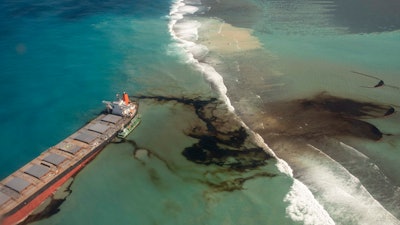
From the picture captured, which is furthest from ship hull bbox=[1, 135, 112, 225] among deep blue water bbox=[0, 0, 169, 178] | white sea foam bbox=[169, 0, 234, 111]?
white sea foam bbox=[169, 0, 234, 111]

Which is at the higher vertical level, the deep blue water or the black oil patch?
the deep blue water

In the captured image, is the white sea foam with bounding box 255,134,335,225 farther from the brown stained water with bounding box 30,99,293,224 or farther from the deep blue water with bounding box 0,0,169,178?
the deep blue water with bounding box 0,0,169,178

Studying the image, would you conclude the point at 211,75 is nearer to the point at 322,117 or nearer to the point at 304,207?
the point at 322,117

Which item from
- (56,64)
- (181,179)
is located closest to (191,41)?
(56,64)

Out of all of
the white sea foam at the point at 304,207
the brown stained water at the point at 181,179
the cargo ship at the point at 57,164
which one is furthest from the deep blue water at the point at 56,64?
the white sea foam at the point at 304,207

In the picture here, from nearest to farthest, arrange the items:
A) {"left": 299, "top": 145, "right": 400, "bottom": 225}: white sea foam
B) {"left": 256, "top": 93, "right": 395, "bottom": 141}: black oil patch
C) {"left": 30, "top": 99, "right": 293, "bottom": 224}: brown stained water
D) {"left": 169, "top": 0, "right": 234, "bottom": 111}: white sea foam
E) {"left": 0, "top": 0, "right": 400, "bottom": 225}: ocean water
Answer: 1. {"left": 299, "top": 145, "right": 400, "bottom": 225}: white sea foam
2. {"left": 30, "top": 99, "right": 293, "bottom": 224}: brown stained water
3. {"left": 0, "top": 0, "right": 400, "bottom": 225}: ocean water
4. {"left": 256, "top": 93, "right": 395, "bottom": 141}: black oil patch
5. {"left": 169, "top": 0, "right": 234, "bottom": 111}: white sea foam

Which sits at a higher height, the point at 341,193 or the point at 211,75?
the point at 211,75
